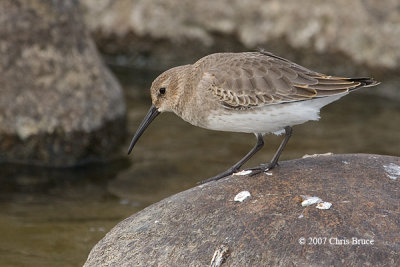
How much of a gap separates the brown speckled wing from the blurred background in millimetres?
2824

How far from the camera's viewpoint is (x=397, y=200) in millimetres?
5992

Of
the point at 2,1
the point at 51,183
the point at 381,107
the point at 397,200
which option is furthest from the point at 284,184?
the point at 381,107

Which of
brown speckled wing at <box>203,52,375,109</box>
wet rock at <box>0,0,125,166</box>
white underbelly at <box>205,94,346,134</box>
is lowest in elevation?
wet rock at <box>0,0,125,166</box>

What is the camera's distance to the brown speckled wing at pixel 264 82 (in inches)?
264

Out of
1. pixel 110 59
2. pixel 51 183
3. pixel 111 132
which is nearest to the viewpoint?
pixel 51 183

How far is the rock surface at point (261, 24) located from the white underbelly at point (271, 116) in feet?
24.0

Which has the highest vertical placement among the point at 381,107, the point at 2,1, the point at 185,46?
the point at 2,1

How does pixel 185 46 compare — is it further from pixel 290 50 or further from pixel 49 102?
pixel 49 102

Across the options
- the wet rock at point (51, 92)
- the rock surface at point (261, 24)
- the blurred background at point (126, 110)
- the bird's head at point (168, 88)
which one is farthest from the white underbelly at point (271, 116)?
the rock surface at point (261, 24)

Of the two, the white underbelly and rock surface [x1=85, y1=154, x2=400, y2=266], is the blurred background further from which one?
the white underbelly

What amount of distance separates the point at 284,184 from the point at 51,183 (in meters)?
5.07

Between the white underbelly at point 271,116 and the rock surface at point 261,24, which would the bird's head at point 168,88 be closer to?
the white underbelly at point 271,116

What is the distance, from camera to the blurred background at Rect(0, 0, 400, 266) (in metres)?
9.66

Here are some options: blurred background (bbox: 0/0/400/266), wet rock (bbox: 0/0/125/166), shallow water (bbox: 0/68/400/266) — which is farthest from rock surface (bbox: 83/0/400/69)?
wet rock (bbox: 0/0/125/166)
